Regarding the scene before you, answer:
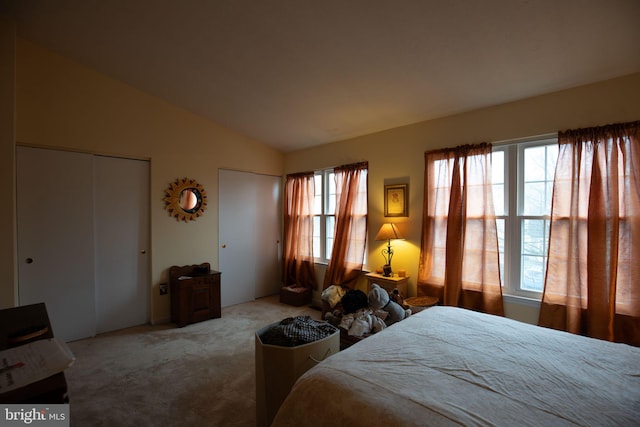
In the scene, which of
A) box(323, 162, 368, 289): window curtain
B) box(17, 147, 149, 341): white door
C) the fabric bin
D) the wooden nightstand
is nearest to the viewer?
the fabric bin

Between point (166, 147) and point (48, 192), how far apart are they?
132 centimetres

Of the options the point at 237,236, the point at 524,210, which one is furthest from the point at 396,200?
the point at 237,236

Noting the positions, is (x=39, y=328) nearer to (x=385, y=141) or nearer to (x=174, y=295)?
(x=174, y=295)

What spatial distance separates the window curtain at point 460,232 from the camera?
9.34 ft

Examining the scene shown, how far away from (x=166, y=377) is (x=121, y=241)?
190 cm

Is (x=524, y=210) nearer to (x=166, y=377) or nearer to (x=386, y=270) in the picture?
(x=386, y=270)

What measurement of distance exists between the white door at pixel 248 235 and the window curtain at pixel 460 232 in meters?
2.66

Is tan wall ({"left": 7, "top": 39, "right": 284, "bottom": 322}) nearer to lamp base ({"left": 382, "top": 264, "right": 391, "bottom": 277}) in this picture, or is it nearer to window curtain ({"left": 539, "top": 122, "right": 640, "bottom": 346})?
lamp base ({"left": 382, "top": 264, "right": 391, "bottom": 277})

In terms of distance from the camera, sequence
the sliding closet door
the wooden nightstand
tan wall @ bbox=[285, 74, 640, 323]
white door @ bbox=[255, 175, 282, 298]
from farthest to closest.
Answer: white door @ bbox=[255, 175, 282, 298]
the sliding closet door
the wooden nightstand
tan wall @ bbox=[285, 74, 640, 323]

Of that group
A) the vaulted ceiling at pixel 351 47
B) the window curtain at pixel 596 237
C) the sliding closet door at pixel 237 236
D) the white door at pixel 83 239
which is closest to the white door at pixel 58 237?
the white door at pixel 83 239

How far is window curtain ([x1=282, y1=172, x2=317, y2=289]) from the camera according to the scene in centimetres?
464

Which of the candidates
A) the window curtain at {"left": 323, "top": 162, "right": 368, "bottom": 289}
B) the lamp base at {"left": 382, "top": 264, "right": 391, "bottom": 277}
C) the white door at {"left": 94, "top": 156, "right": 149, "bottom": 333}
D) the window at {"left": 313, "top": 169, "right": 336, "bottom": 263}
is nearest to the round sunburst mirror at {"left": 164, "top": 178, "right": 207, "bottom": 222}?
the white door at {"left": 94, "top": 156, "right": 149, "bottom": 333}

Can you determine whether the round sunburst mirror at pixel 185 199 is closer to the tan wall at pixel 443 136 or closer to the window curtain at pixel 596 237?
the tan wall at pixel 443 136

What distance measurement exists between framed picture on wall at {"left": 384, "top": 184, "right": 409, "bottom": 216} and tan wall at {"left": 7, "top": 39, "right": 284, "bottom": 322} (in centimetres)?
224
